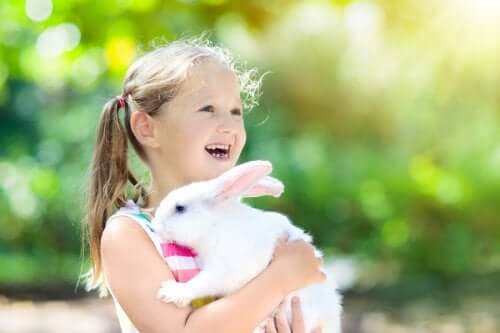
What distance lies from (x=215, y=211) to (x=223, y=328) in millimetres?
218

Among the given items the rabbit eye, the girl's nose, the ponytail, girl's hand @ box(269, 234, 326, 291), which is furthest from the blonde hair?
girl's hand @ box(269, 234, 326, 291)

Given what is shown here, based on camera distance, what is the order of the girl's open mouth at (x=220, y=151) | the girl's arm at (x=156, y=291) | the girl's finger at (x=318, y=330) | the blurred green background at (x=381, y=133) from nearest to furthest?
the girl's arm at (x=156, y=291)
the girl's finger at (x=318, y=330)
the girl's open mouth at (x=220, y=151)
the blurred green background at (x=381, y=133)

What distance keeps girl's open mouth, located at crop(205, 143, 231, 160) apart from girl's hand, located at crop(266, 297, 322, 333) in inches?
12.3

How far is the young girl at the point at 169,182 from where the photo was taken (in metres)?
1.44

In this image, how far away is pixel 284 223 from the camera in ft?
5.10

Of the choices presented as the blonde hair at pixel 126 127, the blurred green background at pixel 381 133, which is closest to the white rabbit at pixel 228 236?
the blonde hair at pixel 126 127

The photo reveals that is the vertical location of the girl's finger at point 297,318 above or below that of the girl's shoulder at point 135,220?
below

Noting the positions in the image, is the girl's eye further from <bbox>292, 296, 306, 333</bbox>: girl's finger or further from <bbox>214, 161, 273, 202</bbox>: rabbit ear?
<bbox>292, 296, 306, 333</bbox>: girl's finger

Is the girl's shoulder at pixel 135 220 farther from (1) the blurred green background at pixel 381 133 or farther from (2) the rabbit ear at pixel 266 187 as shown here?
(1) the blurred green background at pixel 381 133

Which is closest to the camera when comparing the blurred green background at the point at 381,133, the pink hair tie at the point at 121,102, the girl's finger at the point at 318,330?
the girl's finger at the point at 318,330

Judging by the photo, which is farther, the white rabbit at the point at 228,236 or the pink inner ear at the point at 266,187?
the pink inner ear at the point at 266,187

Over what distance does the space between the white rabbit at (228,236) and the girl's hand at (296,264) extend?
2 centimetres

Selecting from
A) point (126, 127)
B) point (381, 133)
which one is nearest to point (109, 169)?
point (126, 127)

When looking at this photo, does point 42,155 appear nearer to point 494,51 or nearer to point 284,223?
point 494,51
